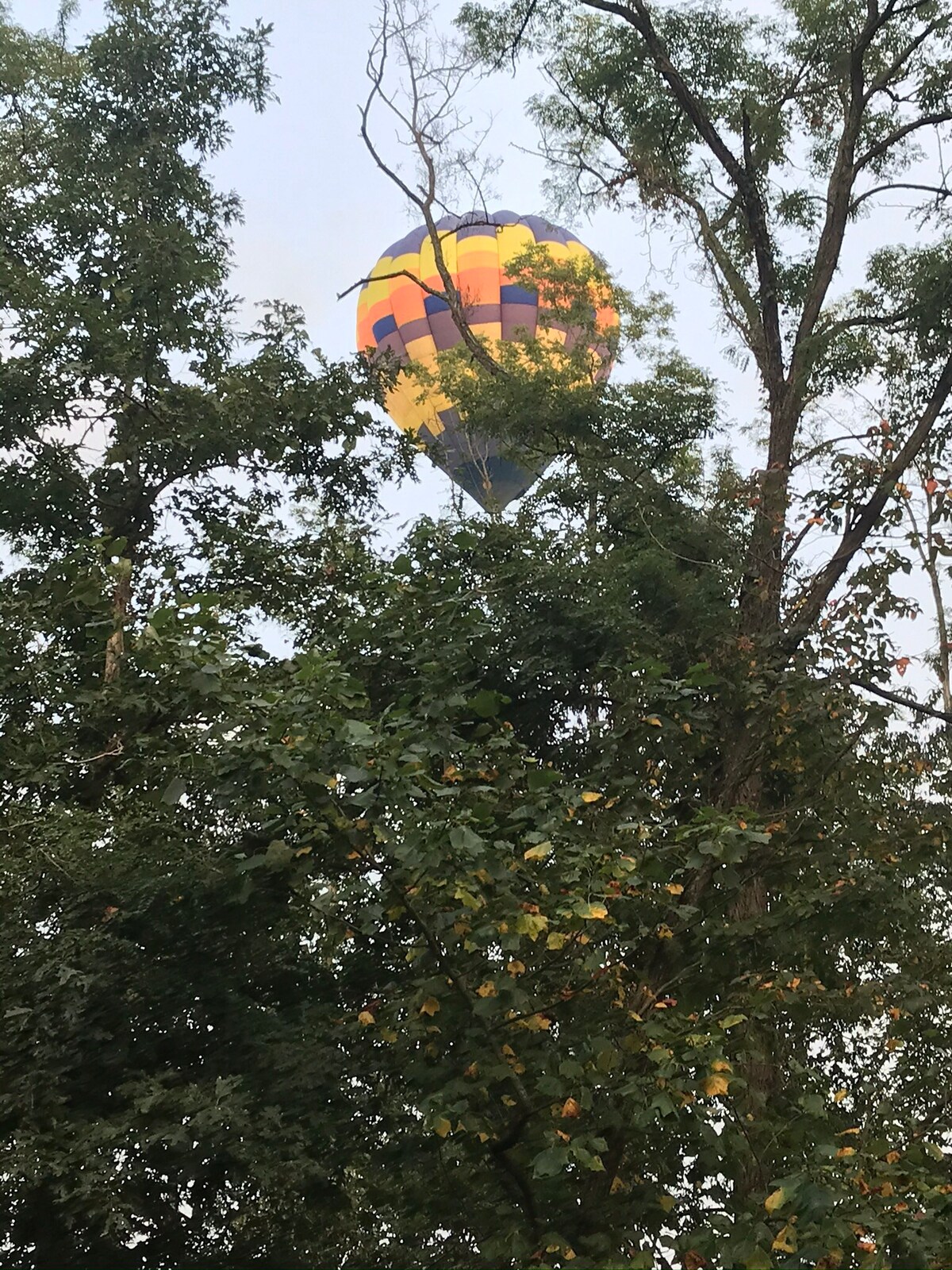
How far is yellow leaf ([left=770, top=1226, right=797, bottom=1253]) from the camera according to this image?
385 centimetres

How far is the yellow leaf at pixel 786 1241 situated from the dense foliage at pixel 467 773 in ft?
0.12

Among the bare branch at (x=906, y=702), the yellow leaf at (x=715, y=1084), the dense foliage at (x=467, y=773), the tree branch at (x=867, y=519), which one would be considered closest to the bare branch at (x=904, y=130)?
the dense foliage at (x=467, y=773)

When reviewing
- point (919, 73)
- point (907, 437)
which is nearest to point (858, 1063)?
point (907, 437)

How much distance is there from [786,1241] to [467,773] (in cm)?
219

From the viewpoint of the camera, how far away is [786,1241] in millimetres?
3953

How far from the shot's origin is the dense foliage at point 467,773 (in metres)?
4.76

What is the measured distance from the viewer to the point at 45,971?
6637mm

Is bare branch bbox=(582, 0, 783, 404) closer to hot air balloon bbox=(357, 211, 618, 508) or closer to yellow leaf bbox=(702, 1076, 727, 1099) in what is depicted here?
yellow leaf bbox=(702, 1076, 727, 1099)

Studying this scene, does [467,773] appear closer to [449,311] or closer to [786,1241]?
[786,1241]

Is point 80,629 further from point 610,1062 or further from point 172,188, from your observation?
point 610,1062

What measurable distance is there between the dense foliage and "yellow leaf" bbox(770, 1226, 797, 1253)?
0.12 ft

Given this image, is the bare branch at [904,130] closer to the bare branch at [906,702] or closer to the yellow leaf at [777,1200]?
the bare branch at [906,702]

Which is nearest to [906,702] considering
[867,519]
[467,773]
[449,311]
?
[867,519]

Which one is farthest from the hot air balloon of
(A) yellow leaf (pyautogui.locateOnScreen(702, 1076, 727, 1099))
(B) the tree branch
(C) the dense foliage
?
(A) yellow leaf (pyautogui.locateOnScreen(702, 1076, 727, 1099))
